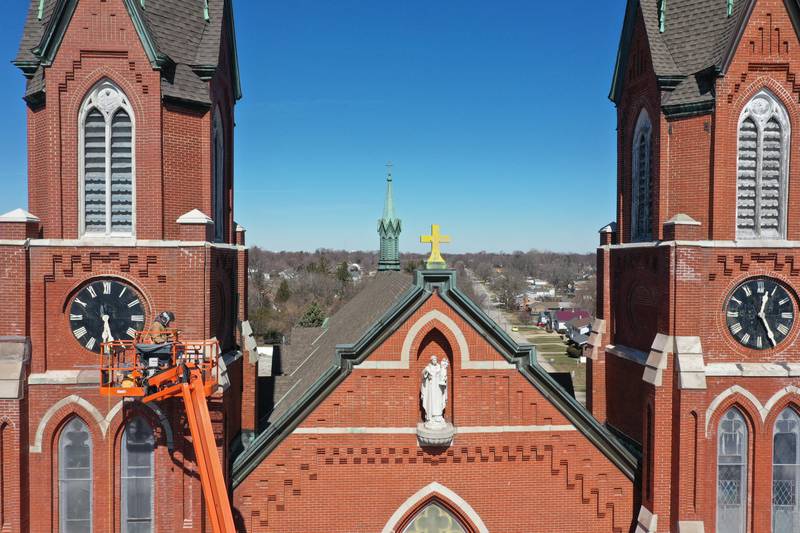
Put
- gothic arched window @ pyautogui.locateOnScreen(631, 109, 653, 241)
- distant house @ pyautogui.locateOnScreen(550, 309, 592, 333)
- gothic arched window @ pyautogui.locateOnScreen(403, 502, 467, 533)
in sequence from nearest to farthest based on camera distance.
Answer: gothic arched window @ pyautogui.locateOnScreen(403, 502, 467, 533)
gothic arched window @ pyautogui.locateOnScreen(631, 109, 653, 241)
distant house @ pyautogui.locateOnScreen(550, 309, 592, 333)

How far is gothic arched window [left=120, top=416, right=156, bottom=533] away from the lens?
13.8m

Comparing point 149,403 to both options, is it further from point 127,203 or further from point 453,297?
point 453,297

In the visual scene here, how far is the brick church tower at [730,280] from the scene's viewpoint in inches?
551

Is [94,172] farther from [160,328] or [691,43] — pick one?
[691,43]

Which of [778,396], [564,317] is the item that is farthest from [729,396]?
[564,317]

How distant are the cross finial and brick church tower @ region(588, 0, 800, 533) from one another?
207 inches

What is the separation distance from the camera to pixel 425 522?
49.1ft

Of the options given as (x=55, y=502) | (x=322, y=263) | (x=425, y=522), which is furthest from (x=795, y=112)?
(x=322, y=263)

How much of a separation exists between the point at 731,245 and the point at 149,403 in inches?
551

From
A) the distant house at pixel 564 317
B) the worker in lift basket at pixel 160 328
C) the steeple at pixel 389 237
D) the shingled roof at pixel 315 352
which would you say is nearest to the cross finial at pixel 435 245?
the shingled roof at pixel 315 352

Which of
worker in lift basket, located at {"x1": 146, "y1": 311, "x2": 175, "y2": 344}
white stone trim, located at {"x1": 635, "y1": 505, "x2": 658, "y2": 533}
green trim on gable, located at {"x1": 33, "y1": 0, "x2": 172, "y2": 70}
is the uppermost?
green trim on gable, located at {"x1": 33, "y1": 0, "x2": 172, "y2": 70}

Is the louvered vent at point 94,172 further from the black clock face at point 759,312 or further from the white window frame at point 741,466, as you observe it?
the white window frame at point 741,466

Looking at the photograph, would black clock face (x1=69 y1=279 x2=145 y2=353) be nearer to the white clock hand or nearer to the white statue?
the white statue

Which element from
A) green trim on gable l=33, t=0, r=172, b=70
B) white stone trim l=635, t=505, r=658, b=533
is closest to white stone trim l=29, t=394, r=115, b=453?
green trim on gable l=33, t=0, r=172, b=70
